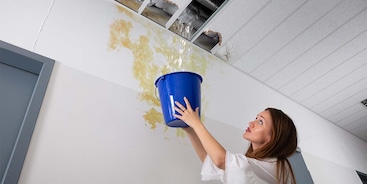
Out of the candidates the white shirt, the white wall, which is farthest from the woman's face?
the white wall

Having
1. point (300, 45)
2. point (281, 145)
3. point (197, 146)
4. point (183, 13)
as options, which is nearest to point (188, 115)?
point (197, 146)

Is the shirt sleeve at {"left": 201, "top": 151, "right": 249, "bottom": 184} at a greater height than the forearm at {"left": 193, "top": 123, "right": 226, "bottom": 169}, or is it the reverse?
the forearm at {"left": 193, "top": 123, "right": 226, "bottom": 169}

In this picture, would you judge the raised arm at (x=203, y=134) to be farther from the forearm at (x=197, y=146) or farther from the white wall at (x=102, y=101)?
the white wall at (x=102, y=101)

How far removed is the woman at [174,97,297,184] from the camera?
770 mm

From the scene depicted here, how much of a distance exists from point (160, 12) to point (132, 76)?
2.08ft

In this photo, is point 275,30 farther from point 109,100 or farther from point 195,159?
point 109,100

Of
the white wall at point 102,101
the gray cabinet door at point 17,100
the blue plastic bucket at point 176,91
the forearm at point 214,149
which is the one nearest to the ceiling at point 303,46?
the white wall at point 102,101

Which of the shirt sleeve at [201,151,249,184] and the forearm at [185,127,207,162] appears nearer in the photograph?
the shirt sleeve at [201,151,249,184]

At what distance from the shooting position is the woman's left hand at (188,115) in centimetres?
89

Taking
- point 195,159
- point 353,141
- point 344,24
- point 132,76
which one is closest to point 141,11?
point 132,76

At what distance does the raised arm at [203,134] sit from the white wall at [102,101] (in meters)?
0.38

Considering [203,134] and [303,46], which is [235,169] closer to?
[203,134]

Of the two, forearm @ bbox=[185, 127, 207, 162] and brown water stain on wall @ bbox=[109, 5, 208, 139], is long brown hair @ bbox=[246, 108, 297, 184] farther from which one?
brown water stain on wall @ bbox=[109, 5, 208, 139]

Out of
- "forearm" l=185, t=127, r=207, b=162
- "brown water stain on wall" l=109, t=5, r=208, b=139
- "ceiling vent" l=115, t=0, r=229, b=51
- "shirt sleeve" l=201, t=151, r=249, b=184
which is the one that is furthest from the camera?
"ceiling vent" l=115, t=0, r=229, b=51
